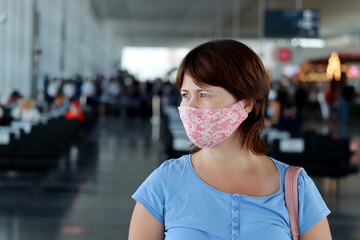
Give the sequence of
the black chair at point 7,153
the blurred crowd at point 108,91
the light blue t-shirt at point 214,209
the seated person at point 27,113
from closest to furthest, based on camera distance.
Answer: the light blue t-shirt at point 214,209 < the black chair at point 7,153 < the seated person at point 27,113 < the blurred crowd at point 108,91

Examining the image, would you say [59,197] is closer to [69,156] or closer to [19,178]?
[19,178]

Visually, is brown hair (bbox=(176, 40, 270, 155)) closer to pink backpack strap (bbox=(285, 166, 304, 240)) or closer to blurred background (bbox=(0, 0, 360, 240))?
pink backpack strap (bbox=(285, 166, 304, 240))

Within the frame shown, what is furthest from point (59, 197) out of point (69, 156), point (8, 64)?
point (8, 64)

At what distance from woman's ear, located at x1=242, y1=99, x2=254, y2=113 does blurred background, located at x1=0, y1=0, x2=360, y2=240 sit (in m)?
4.25

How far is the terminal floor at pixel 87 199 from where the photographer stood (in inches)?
234

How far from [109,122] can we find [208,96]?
2051 cm

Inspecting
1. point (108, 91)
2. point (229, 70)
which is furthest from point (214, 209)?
point (108, 91)

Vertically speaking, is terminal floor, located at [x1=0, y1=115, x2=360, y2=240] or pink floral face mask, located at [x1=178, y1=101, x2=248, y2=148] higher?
pink floral face mask, located at [x1=178, y1=101, x2=248, y2=148]

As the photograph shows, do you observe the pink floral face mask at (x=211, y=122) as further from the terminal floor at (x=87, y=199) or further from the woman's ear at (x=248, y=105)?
the terminal floor at (x=87, y=199)

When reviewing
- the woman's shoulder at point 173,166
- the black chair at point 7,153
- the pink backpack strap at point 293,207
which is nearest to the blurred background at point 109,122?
the black chair at point 7,153

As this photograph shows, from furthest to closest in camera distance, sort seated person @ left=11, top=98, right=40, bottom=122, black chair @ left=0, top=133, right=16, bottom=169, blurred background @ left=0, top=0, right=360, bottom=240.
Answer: seated person @ left=11, top=98, right=40, bottom=122
black chair @ left=0, top=133, right=16, bottom=169
blurred background @ left=0, top=0, right=360, bottom=240

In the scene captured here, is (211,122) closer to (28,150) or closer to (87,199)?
(87,199)

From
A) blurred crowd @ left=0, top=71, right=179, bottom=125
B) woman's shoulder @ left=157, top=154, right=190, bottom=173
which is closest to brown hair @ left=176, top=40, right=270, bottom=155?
woman's shoulder @ left=157, top=154, right=190, bottom=173

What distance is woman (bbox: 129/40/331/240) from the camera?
62.2 inches
